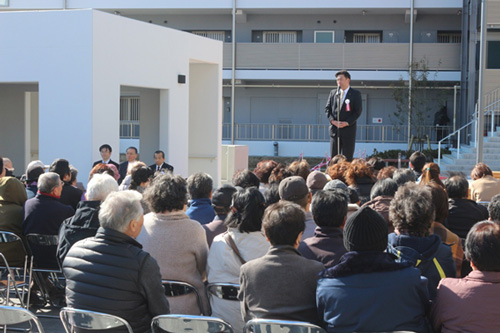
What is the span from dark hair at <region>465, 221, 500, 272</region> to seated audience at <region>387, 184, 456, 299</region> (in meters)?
0.60

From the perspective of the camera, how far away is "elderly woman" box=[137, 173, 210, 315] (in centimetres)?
463

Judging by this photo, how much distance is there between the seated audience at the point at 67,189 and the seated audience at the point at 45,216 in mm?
865

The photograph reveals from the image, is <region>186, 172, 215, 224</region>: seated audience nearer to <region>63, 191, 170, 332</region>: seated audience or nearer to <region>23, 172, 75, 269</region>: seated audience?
<region>23, 172, 75, 269</region>: seated audience

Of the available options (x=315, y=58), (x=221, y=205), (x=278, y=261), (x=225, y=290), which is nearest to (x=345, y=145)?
(x=221, y=205)

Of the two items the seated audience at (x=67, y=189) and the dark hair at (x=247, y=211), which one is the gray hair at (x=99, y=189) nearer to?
the dark hair at (x=247, y=211)

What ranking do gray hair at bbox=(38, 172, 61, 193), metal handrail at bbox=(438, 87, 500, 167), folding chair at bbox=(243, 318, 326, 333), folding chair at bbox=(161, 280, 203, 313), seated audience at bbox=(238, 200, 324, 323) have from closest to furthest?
1. folding chair at bbox=(243, 318, 326, 333)
2. seated audience at bbox=(238, 200, 324, 323)
3. folding chair at bbox=(161, 280, 203, 313)
4. gray hair at bbox=(38, 172, 61, 193)
5. metal handrail at bbox=(438, 87, 500, 167)

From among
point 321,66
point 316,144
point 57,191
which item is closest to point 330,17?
point 321,66

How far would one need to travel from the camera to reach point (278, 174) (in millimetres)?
7441

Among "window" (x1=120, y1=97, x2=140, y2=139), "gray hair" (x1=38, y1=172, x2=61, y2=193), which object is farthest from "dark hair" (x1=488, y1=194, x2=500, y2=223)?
"window" (x1=120, y1=97, x2=140, y2=139)

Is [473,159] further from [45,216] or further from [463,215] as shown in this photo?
[45,216]

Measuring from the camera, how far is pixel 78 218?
18.1ft

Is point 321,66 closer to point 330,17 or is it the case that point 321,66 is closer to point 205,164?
point 330,17

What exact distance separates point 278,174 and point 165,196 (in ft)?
9.23

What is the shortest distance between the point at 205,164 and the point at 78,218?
1039 centimetres
